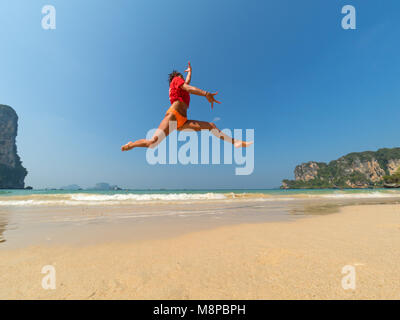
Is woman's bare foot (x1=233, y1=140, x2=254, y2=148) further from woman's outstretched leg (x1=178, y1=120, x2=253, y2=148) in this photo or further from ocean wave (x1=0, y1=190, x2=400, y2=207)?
ocean wave (x1=0, y1=190, x2=400, y2=207)

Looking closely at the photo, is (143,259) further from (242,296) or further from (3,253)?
(3,253)

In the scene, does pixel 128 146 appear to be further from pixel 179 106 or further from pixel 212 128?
pixel 212 128

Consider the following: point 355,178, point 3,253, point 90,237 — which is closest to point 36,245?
point 3,253

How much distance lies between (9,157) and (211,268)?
137 metres

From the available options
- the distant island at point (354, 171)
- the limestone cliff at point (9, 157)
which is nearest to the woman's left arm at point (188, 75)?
the distant island at point (354, 171)

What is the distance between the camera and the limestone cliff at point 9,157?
90.4m

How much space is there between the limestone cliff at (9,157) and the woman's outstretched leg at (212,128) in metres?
125

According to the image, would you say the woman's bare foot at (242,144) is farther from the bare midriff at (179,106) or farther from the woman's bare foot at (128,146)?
the woman's bare foot at (128,146)

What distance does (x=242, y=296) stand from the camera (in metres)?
1.34

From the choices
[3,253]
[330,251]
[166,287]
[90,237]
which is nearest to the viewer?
[166,287]

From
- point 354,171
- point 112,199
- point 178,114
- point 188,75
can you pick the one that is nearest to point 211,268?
point 178,114

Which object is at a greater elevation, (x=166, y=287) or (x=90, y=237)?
(x=166, y=287)
